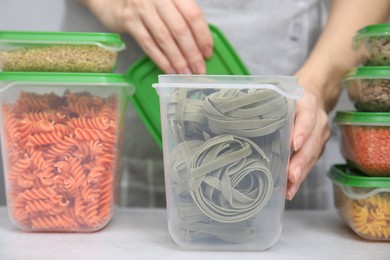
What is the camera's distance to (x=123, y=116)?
0.77 metres

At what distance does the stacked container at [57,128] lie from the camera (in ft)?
2.32

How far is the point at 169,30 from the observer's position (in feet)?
2.73

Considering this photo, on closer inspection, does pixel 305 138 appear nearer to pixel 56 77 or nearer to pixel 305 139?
pixel 305 139

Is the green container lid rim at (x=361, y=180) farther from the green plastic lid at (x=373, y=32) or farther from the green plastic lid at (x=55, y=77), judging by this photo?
the green plastic lid at (x=55, y=77)

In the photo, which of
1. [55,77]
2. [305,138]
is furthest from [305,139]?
[55,77]

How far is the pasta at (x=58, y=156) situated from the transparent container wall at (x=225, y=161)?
0.36 ft

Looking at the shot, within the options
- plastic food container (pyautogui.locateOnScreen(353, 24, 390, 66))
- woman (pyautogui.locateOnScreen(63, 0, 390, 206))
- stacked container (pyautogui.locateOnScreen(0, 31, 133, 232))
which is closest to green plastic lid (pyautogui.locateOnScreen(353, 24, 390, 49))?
plastic food container (pyautogui.locateOnScreen(353, 24, 390, 66))

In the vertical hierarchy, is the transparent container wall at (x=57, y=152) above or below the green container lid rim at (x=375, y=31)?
below

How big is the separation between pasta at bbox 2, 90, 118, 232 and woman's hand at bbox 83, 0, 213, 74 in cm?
16

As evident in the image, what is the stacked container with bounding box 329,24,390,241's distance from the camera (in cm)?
72

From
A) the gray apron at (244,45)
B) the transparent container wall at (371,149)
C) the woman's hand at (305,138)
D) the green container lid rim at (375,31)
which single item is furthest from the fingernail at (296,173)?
the gray apron at (244,45)

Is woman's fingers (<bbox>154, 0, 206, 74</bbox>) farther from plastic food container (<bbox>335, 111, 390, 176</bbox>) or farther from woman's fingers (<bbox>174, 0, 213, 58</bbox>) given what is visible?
plastic food container (<bbox>335, 111, 390, 176</bbox>)

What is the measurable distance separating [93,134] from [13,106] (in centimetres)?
11

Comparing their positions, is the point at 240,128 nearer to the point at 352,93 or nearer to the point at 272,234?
the point at 272,234
